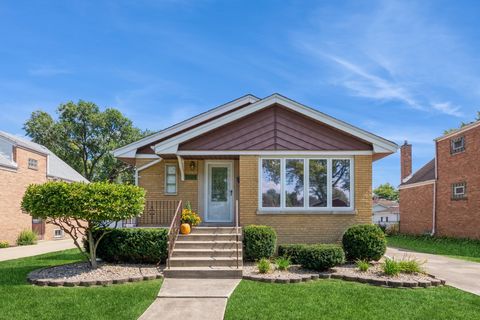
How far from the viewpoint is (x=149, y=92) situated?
72.6 feet

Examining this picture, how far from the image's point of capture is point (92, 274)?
998 cm

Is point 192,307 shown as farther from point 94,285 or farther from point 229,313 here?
point 94,285

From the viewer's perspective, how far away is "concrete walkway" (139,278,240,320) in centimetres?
697

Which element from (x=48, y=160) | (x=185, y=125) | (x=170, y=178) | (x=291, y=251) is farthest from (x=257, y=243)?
(x=48, y=160)

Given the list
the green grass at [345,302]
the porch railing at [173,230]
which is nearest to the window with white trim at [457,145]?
the green grass at [345,302]

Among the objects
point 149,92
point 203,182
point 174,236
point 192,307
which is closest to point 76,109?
point 149,92

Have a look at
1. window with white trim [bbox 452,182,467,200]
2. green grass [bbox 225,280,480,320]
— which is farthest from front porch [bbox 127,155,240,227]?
window with white trim [bbox 452,182,467,200]

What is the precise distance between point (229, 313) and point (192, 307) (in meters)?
0.80

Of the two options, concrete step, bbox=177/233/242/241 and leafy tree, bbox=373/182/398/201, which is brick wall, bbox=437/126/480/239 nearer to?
concrete step, bbox=177/233/242/241

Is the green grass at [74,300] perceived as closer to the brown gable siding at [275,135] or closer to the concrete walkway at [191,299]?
the concrete walkway at [191,299]

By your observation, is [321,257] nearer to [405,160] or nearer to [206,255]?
[206,255]

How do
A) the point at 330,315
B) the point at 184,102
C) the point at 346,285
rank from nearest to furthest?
1. the point at 330,315
2. the point at 346,285
3. the point at 184,102

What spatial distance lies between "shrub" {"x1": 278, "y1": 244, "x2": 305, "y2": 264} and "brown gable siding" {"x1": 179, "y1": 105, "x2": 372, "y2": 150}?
123 inches

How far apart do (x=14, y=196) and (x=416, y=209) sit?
24285 mm
